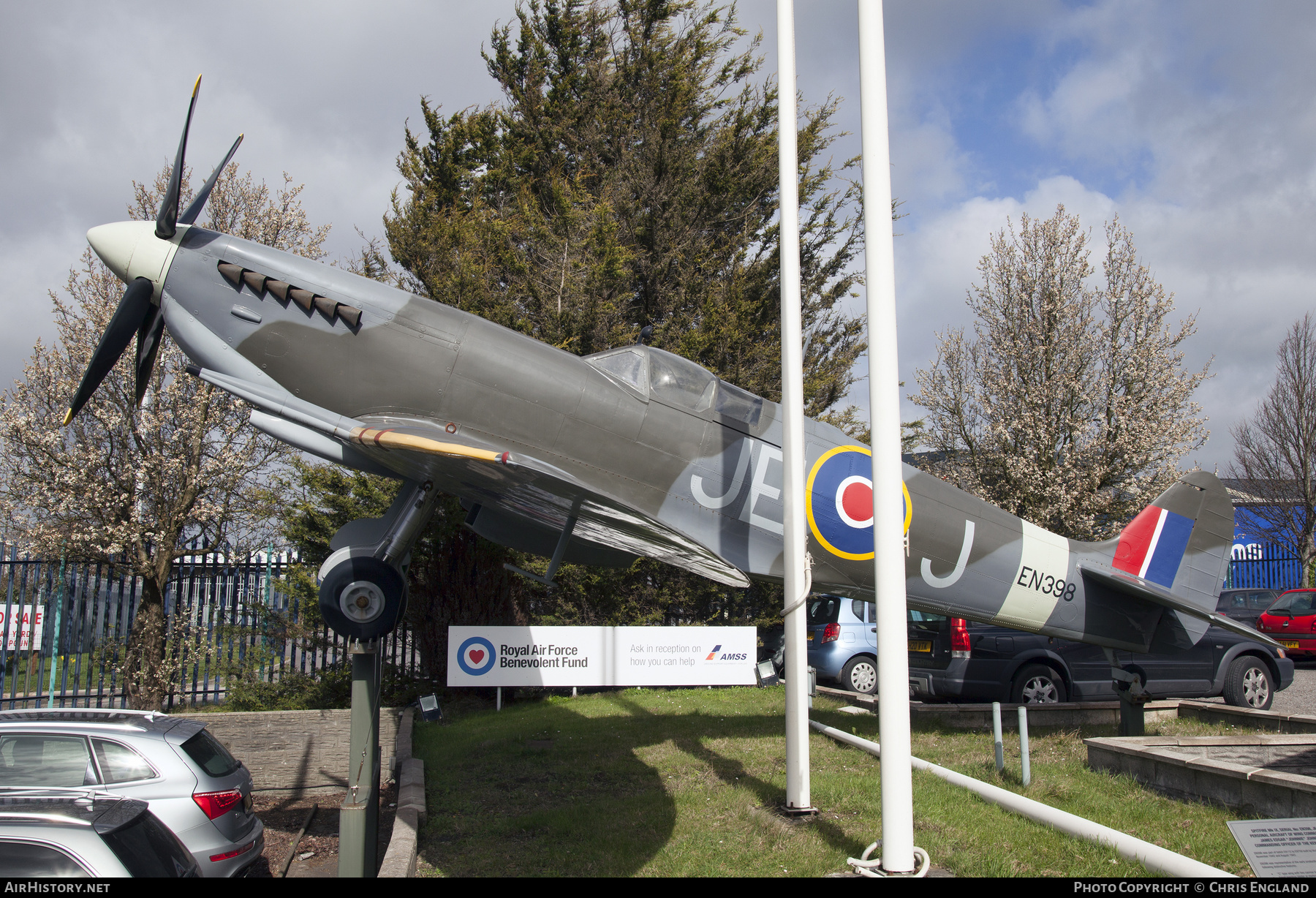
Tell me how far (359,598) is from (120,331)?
9.46 feet

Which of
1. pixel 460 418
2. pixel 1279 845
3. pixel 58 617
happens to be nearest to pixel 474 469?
pixel 460 418

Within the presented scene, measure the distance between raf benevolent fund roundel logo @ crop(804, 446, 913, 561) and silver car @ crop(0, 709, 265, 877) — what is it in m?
5.00

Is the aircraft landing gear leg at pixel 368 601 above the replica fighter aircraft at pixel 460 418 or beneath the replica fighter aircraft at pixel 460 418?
Answer: beneath

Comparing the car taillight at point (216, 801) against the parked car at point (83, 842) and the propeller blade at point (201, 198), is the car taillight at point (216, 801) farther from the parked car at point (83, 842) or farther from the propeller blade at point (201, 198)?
the propeller blade at point (201, 198)

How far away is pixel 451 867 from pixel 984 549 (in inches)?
220

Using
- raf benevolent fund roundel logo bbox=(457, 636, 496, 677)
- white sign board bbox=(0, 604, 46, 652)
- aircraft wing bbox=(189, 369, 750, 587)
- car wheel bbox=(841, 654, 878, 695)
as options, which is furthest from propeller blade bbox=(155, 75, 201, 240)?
→ car wheel bbox=(841, 654, 878, 695)

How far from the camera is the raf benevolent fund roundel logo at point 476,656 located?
10352mm

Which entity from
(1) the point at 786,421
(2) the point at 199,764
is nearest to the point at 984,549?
(1) the point at 786,421

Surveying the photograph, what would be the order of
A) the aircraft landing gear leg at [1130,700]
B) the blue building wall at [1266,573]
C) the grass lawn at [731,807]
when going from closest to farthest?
the grass lawn at [731,807], the aircraft landing gear leg at [1130,700], the blue building wall at [1266,573]

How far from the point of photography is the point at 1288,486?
24453 mm

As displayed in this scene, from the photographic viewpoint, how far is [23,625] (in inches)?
426

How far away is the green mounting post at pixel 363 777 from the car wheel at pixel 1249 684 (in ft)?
37.1

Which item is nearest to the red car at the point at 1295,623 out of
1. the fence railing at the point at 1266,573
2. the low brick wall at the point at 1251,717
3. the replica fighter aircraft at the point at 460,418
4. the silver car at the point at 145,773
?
the fence railing at the point at 1266,573

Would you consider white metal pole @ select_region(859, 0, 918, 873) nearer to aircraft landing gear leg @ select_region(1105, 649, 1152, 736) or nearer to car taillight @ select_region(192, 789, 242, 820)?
car taillight @ select_region(192, 789, 242, 820)
